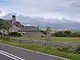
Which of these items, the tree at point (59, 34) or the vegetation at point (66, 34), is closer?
the tree at point (59, 34)

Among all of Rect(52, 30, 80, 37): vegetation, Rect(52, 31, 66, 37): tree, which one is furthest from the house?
Rect(52, 30, 80, 37): vegetation

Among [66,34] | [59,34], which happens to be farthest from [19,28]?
[66,34]

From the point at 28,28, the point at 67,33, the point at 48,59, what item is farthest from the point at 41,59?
the point at 28,28

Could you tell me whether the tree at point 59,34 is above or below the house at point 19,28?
below

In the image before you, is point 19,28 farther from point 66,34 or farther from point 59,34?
point 66,34

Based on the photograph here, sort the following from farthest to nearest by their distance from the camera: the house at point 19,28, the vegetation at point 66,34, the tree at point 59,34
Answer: the house at point 19,28, the vegetation at point 66,34, the tree at point 59,34

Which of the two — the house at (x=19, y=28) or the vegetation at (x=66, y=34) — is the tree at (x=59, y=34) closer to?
the vegetation at (x=66, y=34)

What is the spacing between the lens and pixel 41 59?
17.1 meters

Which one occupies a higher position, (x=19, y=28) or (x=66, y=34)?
(x=19, y=28)

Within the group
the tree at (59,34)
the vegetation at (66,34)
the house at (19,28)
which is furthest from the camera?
the house at (19,28)

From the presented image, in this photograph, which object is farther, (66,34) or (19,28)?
(19,28)

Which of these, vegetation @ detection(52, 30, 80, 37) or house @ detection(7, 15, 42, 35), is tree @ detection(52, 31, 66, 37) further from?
house @ detection(7, 15, 42, 35)

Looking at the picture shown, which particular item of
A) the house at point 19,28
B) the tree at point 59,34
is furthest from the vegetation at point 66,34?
the house at point 19,28

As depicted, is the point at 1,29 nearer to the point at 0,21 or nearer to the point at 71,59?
the point at 0,21
